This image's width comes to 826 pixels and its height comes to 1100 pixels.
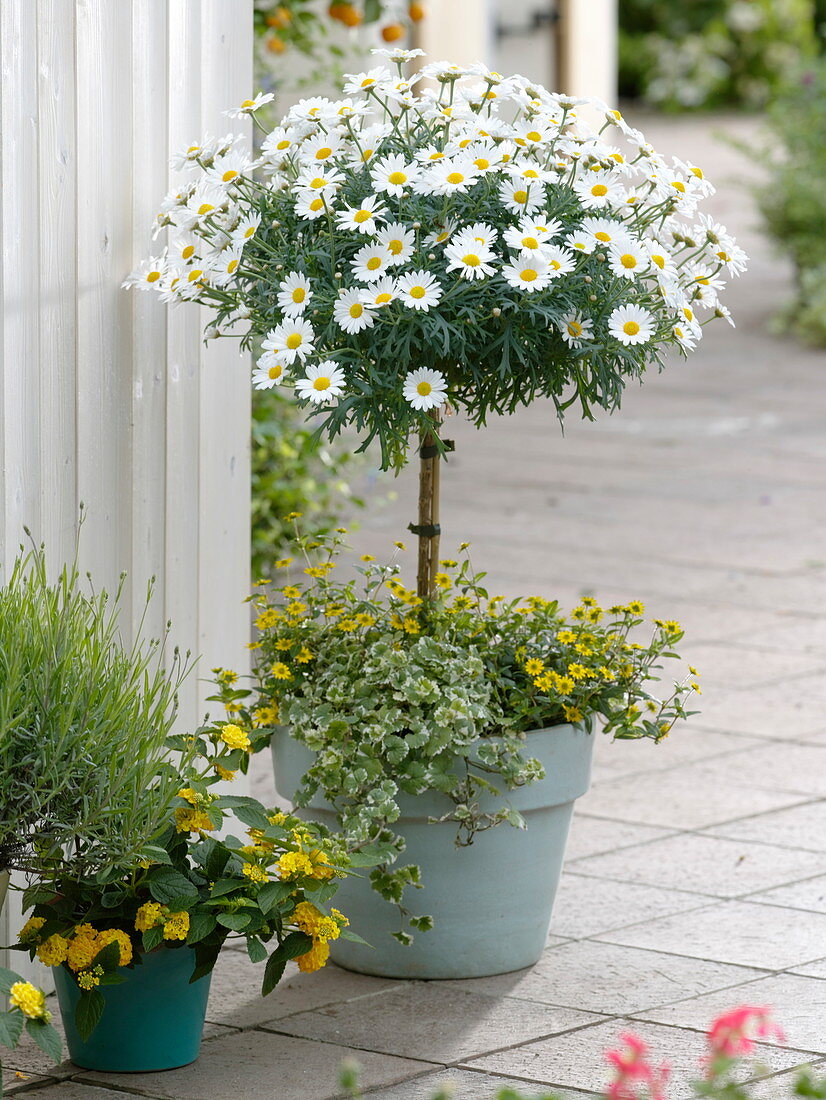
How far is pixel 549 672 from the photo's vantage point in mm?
3117

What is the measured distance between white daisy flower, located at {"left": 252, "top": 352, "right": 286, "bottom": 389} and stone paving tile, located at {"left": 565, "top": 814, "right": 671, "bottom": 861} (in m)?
1.48

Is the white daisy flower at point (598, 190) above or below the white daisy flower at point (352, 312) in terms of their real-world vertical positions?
above

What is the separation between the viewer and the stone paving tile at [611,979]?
10.2ft

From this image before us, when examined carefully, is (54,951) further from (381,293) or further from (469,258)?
(469,258)

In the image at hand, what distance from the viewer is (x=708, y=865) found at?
377cm

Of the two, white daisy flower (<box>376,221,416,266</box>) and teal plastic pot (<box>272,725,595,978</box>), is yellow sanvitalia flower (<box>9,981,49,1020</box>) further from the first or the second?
white daisy flower (<box>376,221,416,266</box>)

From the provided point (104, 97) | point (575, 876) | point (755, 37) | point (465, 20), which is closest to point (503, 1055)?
point (575, 876)

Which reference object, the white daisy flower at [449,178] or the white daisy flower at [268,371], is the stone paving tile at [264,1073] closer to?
the white daisy flower at [268,371]

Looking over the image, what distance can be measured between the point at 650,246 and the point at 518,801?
3.19ft

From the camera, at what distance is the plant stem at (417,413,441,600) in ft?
10.6

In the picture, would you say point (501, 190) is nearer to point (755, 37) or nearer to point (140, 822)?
point (140, 822)

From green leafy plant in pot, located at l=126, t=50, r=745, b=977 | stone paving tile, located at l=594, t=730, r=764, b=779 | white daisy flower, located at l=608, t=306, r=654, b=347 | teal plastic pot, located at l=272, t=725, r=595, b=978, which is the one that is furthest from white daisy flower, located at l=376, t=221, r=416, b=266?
stone paving tile, located at l=594, t=730, r=764, b=779

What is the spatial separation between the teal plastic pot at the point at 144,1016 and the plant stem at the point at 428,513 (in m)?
0.86

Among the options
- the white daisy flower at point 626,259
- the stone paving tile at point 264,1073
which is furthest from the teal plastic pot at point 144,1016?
the white daisy flower at point 626,259
